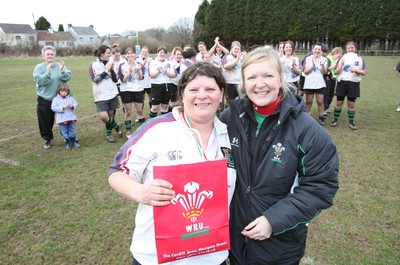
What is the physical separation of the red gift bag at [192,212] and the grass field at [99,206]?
1840mm

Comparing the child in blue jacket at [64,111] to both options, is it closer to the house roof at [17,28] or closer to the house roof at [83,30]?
the house roof at [17,28]

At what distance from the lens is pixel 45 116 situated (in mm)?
6211

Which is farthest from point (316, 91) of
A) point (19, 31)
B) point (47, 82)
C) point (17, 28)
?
point (17, 28)

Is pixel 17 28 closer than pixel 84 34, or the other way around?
pixel 17 28

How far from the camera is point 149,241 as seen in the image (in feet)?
5.41

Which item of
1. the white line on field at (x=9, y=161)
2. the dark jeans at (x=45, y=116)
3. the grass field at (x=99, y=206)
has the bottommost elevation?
the grass field at (x=99, y=206)

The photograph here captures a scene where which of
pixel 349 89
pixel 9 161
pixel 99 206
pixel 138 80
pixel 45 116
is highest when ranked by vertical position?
pixel 138 80

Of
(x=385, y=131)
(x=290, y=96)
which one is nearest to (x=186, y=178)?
(x=290, y=96)

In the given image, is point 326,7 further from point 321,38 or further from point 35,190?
point 35,190

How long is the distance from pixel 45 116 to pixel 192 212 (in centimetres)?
589

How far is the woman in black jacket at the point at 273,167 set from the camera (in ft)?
5.17

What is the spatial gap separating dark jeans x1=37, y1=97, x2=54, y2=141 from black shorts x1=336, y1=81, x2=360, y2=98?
706 cm

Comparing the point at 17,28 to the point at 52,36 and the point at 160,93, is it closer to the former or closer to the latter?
the point at 52,36

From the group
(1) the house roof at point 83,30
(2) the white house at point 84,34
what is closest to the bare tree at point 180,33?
(2) the white house at point 84,34
